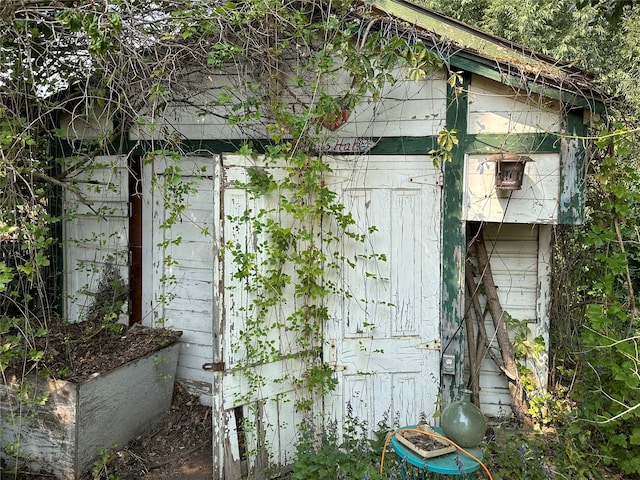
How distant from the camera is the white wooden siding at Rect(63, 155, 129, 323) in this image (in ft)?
16.4

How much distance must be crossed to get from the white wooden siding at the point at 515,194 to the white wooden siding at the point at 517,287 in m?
0.26

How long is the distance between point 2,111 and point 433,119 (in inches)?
121

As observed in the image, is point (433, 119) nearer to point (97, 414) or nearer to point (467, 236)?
point (467, 236)

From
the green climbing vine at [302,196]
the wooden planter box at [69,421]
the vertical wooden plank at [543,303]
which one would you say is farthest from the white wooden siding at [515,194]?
the wooden planter box at [69,421]

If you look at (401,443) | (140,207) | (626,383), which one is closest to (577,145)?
(626,383)

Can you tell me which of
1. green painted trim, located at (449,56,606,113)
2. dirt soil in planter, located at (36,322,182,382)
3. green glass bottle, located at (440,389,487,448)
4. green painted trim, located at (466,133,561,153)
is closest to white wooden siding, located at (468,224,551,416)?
green painted trim, located at (466,133,561,153)

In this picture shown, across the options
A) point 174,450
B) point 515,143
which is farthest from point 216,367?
point 515,143

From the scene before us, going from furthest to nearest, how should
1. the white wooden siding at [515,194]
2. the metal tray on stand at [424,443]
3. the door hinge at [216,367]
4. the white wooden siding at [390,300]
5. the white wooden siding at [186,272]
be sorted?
the white wooden siding at [186,272]
the white wooden siding at [390,300]
the white wooden siding at [515,194]
the door hinge at [216,367]
the metal tray on stand at [424,443]

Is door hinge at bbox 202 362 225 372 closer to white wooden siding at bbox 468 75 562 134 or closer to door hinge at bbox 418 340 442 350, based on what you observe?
door hinge at bbox 418 340 442 350

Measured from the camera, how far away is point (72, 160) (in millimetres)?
4973

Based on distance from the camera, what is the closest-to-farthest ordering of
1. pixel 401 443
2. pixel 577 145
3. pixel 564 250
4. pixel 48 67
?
pixel 401 443 < pixel 577 145 < pixel 48 67 < pixel 564 250

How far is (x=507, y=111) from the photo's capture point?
149 inches

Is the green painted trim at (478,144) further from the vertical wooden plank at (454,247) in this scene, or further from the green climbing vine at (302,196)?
the green climbing vine at (302,196)

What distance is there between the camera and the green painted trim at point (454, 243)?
3.88 meters
